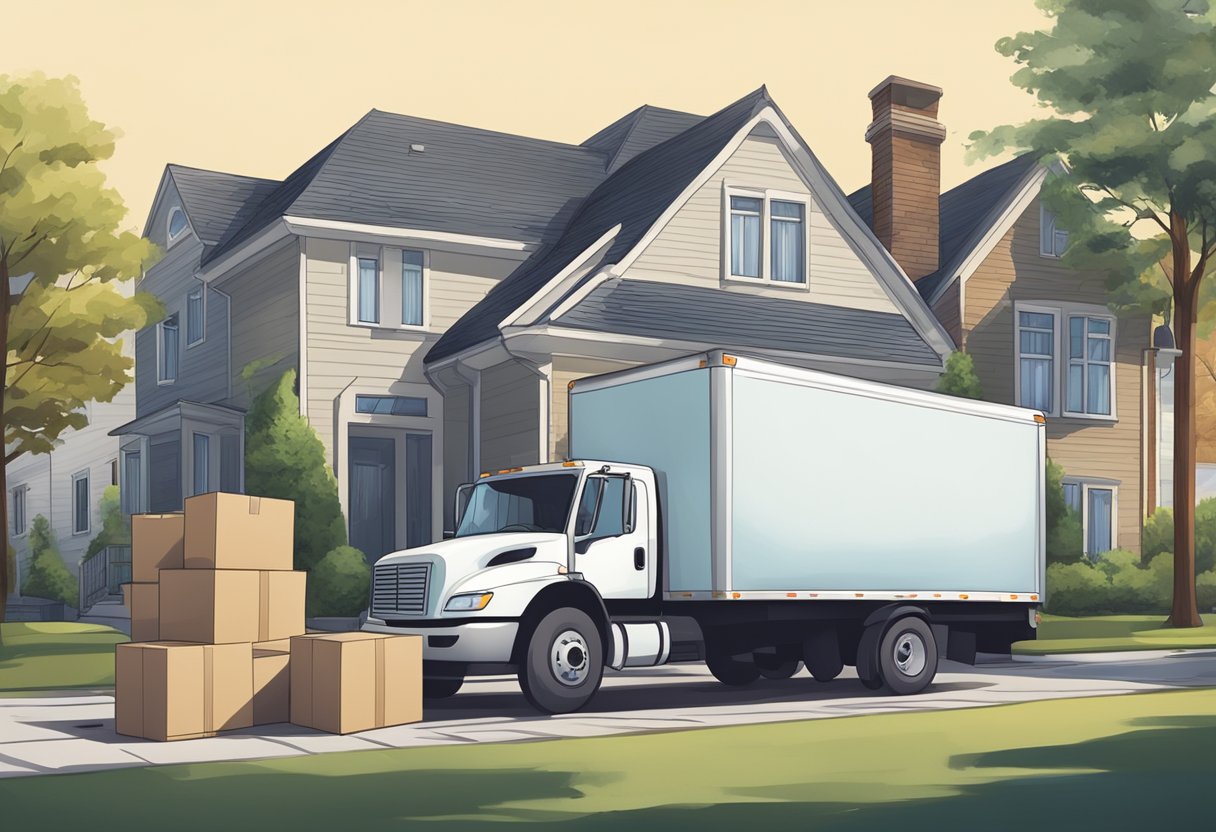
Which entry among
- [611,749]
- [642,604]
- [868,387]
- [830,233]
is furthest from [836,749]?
[830,233]

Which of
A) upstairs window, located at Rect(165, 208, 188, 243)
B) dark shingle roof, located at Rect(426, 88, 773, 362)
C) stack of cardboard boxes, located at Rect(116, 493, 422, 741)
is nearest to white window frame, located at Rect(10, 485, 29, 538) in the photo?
upstairs window, located at Rect(165, 208, 188, 243)

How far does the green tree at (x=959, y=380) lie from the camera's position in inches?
1240

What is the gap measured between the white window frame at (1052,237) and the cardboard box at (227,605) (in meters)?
25.2

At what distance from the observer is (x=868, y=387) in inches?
654

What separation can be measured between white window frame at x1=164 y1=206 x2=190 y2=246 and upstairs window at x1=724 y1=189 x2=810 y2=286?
42.8 feet

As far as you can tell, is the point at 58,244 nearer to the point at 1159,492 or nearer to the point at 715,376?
the point at 715,376

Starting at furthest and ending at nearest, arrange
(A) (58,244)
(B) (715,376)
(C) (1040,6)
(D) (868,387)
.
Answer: (C) (1040,6)
(A) (58,244)
(D) (868,387)
(B) (715,376)

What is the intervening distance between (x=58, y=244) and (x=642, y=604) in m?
17.5

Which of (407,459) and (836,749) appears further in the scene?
(407,459)

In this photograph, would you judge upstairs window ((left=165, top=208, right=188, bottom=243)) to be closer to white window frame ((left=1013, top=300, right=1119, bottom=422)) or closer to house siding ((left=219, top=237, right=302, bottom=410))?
house siding ((left=219, top=237, right=302, bottom=410))

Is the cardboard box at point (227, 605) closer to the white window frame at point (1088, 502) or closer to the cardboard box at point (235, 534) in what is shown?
the cardboard box at point (235, 534)

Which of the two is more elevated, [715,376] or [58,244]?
[58,244]

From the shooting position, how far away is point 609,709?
15.6m

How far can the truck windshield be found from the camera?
1545 cm
